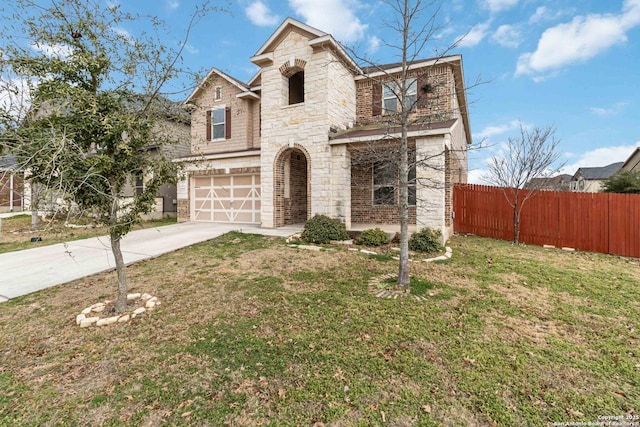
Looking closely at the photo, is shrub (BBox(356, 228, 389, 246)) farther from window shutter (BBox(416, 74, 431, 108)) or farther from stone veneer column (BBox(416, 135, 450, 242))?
window shutter (BBox(416, 74, 431, 108))

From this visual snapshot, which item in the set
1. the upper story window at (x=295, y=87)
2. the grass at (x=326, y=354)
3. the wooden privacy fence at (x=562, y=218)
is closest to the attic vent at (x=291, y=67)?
the upper story window at (x=295, y=87)

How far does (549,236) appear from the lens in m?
10.4

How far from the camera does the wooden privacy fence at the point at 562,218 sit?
9375 millimetres

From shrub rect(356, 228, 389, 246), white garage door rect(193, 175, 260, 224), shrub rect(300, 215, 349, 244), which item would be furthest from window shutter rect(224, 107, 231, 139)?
shrub rect(356, 228, 389, 246)

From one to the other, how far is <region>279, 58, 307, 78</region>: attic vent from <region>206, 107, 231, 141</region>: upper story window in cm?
456

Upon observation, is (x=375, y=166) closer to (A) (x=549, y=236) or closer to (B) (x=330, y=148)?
(B) (x=330, y=148)

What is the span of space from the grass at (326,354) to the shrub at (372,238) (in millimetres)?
3010

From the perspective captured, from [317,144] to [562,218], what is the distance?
8951 mm

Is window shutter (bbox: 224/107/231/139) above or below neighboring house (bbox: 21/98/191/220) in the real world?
above

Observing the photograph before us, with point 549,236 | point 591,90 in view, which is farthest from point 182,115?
point 591,90

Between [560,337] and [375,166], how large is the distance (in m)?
9.13

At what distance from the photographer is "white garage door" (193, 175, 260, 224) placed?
530 inches

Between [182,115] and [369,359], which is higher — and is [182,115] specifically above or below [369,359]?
above

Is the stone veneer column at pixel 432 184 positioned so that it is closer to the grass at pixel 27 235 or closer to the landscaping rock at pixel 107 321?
the landscaping rock at pixel 107 321
